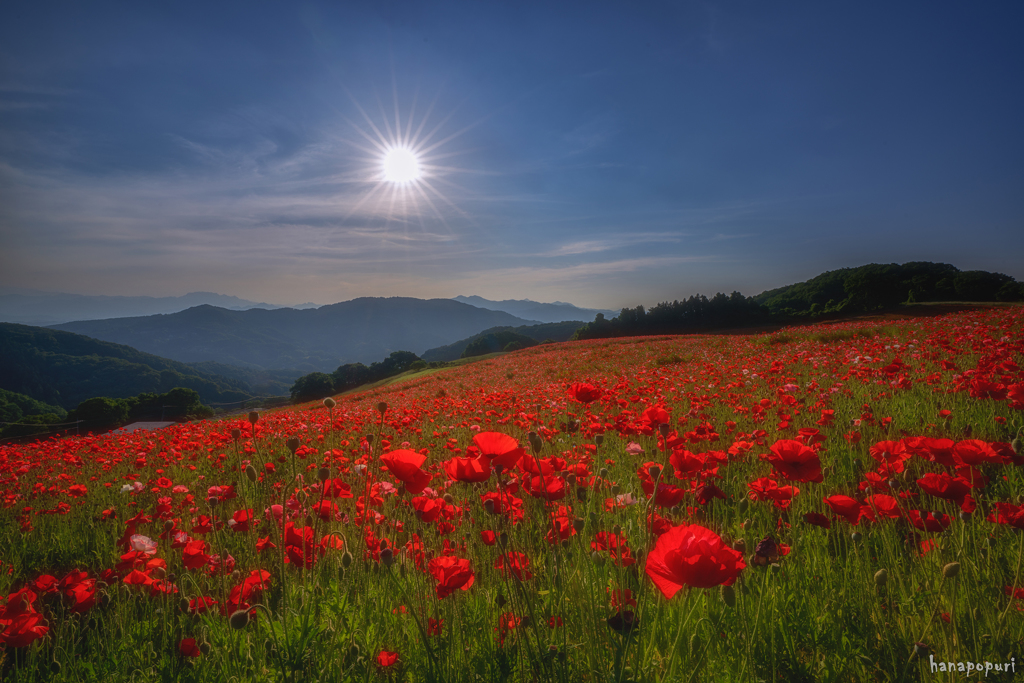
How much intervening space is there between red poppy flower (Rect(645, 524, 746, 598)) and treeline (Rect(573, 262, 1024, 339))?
41.6 m

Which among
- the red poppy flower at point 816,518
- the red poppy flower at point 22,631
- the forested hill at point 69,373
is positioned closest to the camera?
the red poppy flower at point 22,631

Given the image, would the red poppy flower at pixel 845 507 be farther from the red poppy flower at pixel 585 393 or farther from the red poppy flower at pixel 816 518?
the red poppy flower at pixel 585 393

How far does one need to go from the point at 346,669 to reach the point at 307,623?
0.34m

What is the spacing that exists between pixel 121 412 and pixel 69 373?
168 metres

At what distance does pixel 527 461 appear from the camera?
69.3 inches

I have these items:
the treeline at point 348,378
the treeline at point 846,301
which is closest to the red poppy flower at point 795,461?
the treeline at point 846,301

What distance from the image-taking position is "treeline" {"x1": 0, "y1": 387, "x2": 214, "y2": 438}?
3562 cm

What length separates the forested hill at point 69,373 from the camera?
137 meters

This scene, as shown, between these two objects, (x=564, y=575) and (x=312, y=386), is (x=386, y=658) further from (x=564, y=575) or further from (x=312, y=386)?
(x=312, y=386)

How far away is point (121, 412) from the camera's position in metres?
40.4

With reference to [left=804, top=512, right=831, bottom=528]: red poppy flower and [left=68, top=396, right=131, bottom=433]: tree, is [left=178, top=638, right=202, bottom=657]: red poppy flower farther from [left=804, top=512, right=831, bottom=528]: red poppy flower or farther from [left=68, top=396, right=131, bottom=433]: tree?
[left=68, top=396, right=131, bottom=433]: tree

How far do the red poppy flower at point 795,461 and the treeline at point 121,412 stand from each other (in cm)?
4099

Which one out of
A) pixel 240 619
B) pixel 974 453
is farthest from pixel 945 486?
pixel 240 619

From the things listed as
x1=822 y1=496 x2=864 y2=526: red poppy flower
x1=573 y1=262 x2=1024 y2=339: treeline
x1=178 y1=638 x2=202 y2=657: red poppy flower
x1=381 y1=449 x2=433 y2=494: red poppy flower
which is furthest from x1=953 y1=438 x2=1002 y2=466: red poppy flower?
x1=573 y1=262 x2=1024 y2=339: treeline
